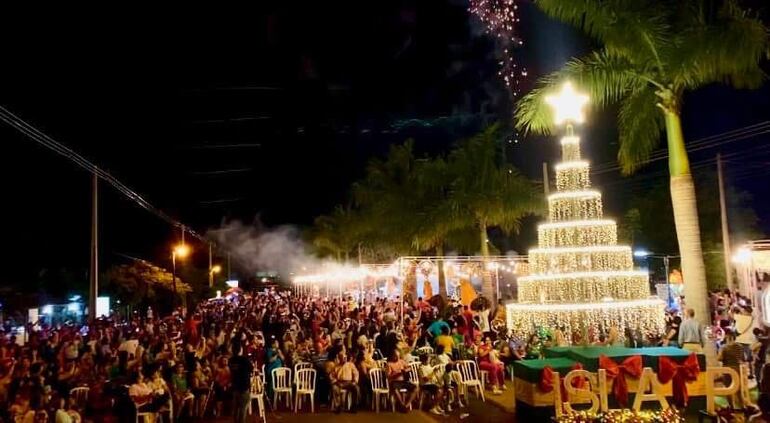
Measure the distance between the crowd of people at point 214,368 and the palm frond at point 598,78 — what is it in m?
5.48

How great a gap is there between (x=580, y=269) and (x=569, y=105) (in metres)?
2.86

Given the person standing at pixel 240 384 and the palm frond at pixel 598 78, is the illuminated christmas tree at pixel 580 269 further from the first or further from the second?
the person standing at pixel 240 384

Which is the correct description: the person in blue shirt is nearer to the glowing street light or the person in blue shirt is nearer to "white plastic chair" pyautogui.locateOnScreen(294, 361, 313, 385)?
"white plastic chair" pyautogui.locateOnScreen(294, 361, 313, 385)

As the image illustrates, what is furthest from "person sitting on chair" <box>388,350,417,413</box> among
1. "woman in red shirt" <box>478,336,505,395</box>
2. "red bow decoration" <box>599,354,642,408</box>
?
"red bow decoration" <box>599,354,642,408</box>

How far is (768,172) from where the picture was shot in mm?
38688

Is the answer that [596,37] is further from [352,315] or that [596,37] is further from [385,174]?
[385,174]

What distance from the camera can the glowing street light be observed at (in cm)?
1212

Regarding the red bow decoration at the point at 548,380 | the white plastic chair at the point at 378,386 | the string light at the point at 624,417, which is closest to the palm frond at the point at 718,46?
the red bow decoration at the point at 548,380

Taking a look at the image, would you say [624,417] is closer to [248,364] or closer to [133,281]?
[248,364]

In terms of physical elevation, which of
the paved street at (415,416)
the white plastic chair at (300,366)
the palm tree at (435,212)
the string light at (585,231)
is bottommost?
the paved street at (415,416)

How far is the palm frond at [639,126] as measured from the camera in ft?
43.5

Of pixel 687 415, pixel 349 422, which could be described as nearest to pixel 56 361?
pixel 349 422

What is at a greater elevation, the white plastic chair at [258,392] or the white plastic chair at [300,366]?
the white plastic chair at [300,366]

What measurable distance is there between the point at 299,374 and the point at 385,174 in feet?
57.6
